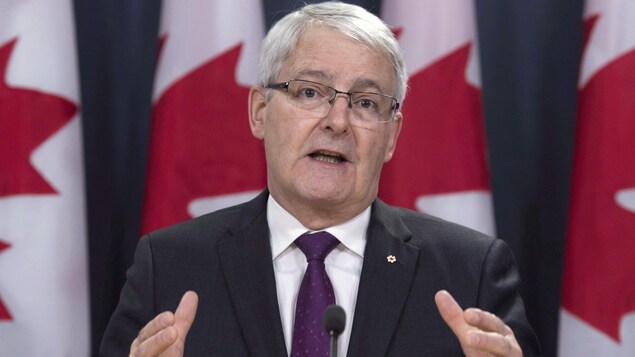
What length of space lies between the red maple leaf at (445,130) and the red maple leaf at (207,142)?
0.41m

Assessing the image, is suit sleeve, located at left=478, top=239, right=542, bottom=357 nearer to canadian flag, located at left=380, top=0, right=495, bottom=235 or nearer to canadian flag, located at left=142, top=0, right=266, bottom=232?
canadian flag, located at left=380, top=0, right=495, bottom=235

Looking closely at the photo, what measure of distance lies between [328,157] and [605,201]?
85 centimetres

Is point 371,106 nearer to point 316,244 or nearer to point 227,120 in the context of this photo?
point 316,244

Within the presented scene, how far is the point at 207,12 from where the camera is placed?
2486 millimetres

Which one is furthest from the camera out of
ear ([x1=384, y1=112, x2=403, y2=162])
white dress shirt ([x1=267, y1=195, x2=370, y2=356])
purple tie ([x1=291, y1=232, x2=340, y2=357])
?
ear ([x1=384, y1=112, x2=403, y2=162])

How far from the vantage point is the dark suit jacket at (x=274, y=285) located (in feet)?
6.16

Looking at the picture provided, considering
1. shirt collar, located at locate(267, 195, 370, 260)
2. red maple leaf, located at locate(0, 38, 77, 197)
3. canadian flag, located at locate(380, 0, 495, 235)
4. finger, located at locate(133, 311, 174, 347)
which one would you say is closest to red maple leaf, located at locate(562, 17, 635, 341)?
canadian flag, located at locate(380, 0, 495, 235)

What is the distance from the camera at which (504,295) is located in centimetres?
196

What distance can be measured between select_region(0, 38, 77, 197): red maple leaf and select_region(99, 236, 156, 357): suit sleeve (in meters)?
0.57

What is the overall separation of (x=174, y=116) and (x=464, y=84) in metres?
0.78

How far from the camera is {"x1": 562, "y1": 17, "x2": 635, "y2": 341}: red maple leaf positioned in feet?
7.79

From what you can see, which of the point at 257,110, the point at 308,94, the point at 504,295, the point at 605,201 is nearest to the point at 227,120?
the point at 257,110

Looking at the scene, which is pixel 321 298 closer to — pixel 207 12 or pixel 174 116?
pixel 174 116

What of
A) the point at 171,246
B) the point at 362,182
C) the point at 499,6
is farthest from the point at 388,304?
the point at 499,6
